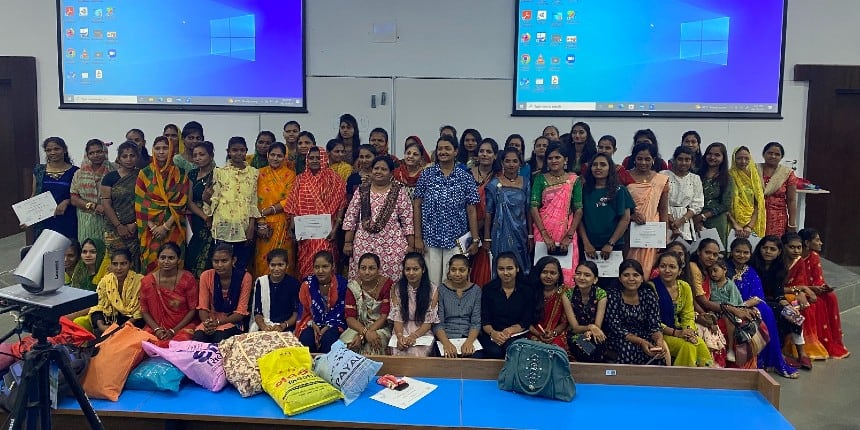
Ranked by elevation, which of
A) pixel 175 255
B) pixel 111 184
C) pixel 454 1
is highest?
pixel 454 1

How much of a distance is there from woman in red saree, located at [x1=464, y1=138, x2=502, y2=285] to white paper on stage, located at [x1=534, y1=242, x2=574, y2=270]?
1.07ft

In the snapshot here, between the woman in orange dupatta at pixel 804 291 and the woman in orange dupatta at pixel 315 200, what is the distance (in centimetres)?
304

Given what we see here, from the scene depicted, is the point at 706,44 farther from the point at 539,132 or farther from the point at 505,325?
the point at 505,325

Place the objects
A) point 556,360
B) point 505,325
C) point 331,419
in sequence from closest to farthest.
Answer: point 331,419 → point 556,360 → point 505,325

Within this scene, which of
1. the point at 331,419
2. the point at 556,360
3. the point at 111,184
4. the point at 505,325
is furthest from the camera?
the point at 111,184

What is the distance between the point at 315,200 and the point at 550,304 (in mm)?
1635

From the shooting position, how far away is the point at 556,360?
3.02 m

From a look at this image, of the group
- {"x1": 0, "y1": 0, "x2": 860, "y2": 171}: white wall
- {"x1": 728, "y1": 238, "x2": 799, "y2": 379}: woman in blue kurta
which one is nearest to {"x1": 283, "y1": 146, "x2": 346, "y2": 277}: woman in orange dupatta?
{"x1": 0, "y1": 0, "x2": 860, "y2": 171}: white wall

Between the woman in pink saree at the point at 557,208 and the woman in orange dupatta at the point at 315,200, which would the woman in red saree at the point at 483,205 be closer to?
the woman in pink saree at the point at 557,208

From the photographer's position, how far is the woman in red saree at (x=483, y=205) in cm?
424

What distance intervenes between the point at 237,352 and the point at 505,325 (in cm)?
148

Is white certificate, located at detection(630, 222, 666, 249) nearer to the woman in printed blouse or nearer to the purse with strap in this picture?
the woman in printed blouse

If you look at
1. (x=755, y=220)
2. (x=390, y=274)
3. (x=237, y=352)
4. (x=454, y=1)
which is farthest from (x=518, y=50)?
(x=237, y=352)

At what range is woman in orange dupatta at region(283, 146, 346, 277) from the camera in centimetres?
427
